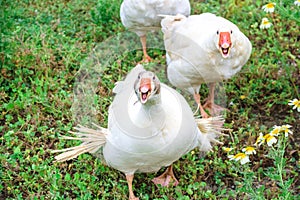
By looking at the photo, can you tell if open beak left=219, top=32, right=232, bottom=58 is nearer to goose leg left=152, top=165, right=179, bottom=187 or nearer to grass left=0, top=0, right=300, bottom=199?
Answer: grass left=0, top=0, right=300, bottom=199

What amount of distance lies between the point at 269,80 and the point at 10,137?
2129 mm

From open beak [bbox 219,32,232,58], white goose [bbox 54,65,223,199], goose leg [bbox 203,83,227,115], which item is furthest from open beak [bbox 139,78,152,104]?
goose leg [bbox 203,83,227,115]

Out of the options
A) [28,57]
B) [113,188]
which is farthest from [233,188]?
[28,57]

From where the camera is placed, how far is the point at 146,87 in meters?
2.99

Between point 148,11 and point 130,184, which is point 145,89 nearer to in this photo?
point 130,184

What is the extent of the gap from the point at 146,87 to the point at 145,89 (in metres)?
0.01

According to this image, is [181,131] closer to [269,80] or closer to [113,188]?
[113,188]

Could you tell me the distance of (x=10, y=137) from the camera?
4.29m

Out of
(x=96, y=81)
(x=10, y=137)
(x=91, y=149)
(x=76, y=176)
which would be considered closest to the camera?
(x=91, y=149)

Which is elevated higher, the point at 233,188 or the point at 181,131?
the point at 181,131

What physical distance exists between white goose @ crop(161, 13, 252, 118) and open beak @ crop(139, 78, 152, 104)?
98 centimetres

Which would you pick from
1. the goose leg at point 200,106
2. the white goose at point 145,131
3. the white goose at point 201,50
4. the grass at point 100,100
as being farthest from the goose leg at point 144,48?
the white goose at point 145,131

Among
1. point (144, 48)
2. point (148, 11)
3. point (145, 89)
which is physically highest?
point (145, 89)

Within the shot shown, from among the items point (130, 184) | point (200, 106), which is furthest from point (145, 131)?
point (200, 106)
